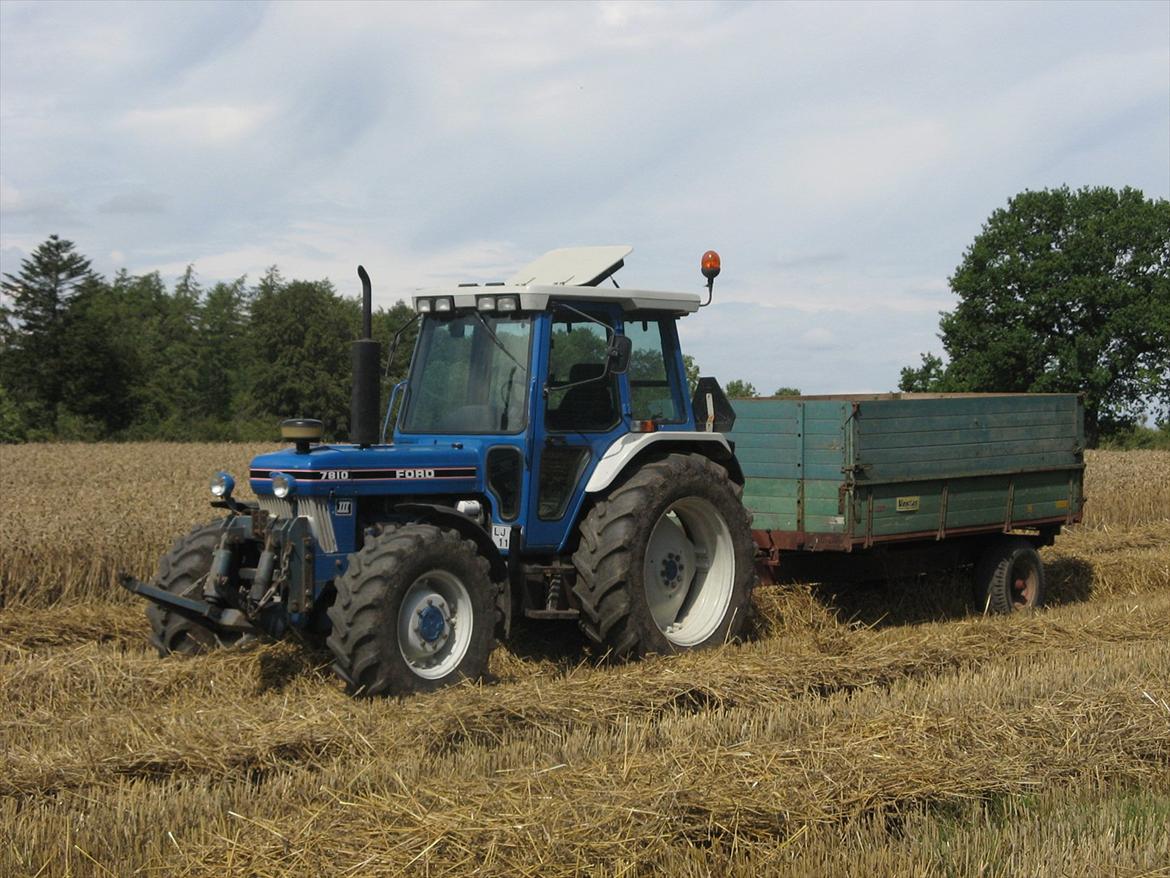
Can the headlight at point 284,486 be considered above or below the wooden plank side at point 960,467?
below

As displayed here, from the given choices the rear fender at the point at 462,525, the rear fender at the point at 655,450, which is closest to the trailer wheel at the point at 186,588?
the rear fender at the point at 462,525

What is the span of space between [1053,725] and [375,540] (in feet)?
11.2

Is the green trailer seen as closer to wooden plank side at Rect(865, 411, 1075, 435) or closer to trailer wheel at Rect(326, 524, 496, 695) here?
wooden plank side at Rect(865, 411, 1075, 435)

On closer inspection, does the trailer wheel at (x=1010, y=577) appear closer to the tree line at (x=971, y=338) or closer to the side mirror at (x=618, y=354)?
the side mirror at (x=618, y=354)

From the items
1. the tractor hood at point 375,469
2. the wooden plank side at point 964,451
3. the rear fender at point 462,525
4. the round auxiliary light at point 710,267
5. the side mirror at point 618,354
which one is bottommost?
the rear fender at point 462,525

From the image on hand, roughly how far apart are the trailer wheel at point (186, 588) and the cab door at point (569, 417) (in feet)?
5.89

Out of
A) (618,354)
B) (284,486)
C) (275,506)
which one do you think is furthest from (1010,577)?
(284,486)

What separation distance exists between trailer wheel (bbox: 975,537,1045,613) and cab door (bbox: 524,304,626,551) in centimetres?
397

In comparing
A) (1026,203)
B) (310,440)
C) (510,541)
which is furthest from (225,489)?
(1026,203)

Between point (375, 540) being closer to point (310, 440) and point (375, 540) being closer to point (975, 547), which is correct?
point (310, 440)

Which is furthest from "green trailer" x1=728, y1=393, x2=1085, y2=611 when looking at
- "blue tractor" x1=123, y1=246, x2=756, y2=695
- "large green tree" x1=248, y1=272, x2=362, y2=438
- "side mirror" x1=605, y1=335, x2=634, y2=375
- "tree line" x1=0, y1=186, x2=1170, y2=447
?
"large green tree" x1=248, y1=272, x2=362, y2=438

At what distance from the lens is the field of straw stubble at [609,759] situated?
174 inches

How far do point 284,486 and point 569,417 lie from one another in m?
1.80

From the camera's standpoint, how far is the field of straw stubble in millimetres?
4426
